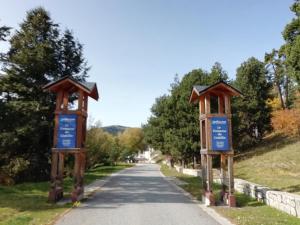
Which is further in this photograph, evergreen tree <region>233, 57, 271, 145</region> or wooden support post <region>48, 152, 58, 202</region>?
evergreen tree <region>233, 57, 271, 145</region>

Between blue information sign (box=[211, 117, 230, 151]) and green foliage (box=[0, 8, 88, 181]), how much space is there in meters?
12.6

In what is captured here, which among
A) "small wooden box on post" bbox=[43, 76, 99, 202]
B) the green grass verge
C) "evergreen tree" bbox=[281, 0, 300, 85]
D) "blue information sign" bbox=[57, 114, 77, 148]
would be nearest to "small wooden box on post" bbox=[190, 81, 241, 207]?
the green grass verge

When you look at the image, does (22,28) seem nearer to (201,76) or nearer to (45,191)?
Result: (45,191)

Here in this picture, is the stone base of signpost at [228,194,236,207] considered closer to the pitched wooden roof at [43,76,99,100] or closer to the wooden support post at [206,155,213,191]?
the wooden support post at [206,155,213,191]

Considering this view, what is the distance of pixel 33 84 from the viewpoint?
71.1ft

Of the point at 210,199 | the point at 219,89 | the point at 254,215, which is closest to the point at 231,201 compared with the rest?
the point at 210,199

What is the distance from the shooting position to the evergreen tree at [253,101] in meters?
36.9

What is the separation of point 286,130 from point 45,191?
2831 cm

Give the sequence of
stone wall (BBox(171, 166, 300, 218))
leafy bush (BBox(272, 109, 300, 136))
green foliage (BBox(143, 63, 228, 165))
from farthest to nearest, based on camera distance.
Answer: leafy bush (BBox(272, 109, 300, 136))
green foliage (BBox(143, 63, 228, 165))
stone wall (BBox(171, 166, 300, 218))

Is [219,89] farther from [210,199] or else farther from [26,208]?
[26,208]

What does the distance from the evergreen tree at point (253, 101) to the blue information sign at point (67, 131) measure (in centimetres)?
2694

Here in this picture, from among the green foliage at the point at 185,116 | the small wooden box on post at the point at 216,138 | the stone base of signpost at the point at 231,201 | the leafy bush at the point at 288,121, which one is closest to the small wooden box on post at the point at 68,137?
the small wooden box on post at the point at 216,138

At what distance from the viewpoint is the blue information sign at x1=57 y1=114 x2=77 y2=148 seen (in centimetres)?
1265

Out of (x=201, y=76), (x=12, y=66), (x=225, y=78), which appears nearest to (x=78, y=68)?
(x=12, y=66)
